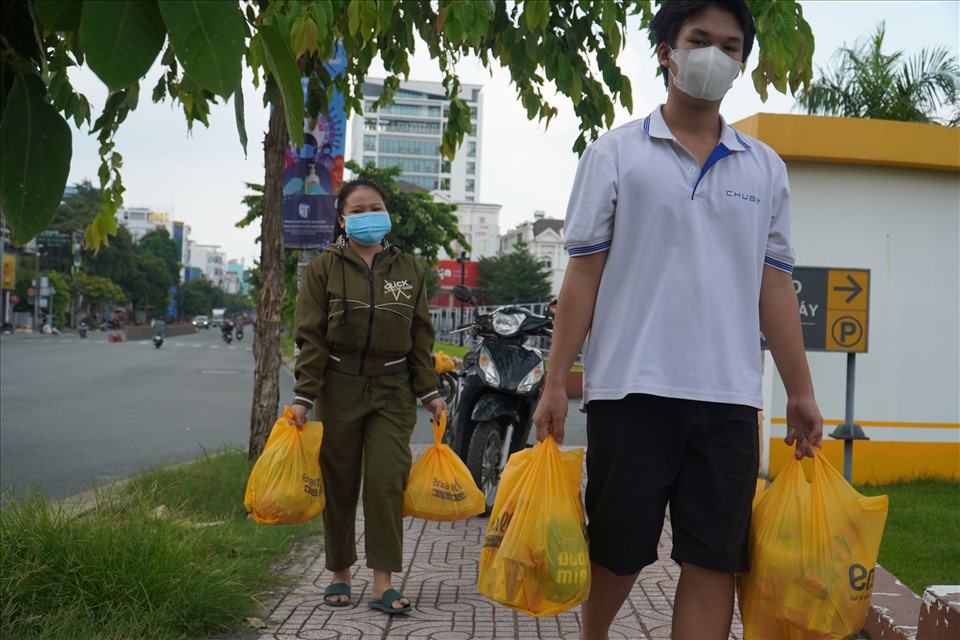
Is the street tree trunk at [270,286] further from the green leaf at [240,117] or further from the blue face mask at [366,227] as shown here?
the green leaf at [240,117]

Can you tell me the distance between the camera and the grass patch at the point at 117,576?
350 centimetres

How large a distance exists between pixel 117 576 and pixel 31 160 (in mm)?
2973

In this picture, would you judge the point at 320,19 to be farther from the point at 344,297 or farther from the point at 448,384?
the point at 448,384

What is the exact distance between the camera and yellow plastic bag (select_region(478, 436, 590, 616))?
8.03 ft

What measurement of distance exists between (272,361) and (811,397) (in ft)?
15.1

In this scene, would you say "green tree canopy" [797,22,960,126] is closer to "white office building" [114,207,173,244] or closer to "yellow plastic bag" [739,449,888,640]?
"yellow plastic bag" [739,449,888,640]

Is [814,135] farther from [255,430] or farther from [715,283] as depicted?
[715,283]

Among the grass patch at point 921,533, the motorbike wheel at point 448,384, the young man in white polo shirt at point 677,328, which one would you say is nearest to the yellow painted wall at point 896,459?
the grass patch at point 921,533

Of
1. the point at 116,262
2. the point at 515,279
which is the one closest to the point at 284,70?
the point at 515,279

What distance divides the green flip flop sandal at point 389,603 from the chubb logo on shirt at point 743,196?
7.58ft

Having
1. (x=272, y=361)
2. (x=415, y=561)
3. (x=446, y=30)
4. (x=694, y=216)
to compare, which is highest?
(x=446, y=30)

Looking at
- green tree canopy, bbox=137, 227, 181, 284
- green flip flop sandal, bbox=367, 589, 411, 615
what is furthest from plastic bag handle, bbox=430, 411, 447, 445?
green tree canopy, bbox=137, 227, 181, 284

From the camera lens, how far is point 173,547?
4016 mm

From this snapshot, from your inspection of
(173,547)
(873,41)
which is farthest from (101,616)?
(873,41)
